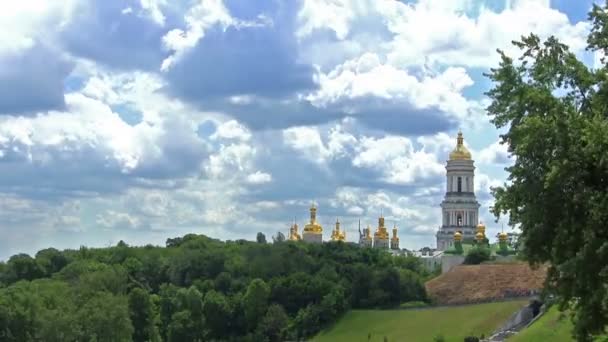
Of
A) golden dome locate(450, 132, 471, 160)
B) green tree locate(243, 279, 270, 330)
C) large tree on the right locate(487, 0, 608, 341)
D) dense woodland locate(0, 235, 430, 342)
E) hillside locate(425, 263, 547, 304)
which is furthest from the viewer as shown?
golden dome locate(450, 132, 471, 160)

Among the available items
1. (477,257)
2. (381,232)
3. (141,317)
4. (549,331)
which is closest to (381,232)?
(381,232)

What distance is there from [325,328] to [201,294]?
11.7 m

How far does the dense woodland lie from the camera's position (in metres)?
75.8

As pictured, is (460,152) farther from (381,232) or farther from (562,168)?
(562,168)

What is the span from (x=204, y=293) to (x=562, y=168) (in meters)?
78.8

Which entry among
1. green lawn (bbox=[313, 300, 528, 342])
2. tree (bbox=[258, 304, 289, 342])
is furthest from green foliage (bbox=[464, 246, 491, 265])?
tree (bbox=[258, 304, 289, 342])

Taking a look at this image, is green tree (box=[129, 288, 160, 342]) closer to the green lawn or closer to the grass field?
the green lawn

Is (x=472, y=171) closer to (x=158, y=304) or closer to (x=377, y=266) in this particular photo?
(x=377, y=266)

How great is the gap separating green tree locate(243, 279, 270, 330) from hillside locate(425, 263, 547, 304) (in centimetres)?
1569

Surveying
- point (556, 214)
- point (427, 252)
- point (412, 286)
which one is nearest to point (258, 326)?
point (412, 286)

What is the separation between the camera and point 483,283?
97.9 meters

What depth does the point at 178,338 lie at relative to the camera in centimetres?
9194

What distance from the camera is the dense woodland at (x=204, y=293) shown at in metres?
75.8

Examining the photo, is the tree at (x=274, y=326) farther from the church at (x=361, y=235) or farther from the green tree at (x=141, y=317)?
the church at (x=361, y=235)
